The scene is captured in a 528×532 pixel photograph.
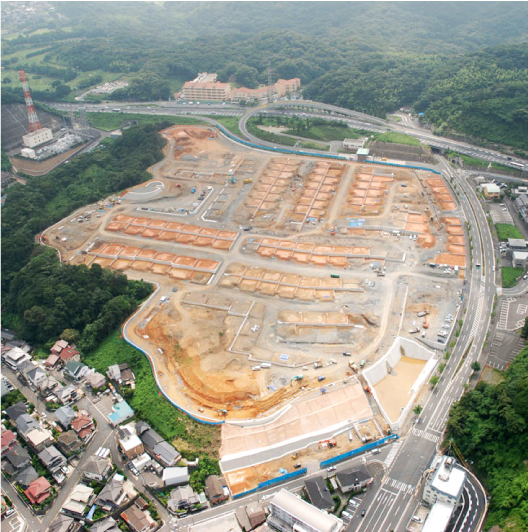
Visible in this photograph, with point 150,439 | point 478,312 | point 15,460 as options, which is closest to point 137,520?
point 150,439

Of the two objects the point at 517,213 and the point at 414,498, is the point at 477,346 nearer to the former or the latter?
the point at 414,498

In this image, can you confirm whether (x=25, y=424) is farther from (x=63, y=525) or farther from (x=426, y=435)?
(x=426, y=435)

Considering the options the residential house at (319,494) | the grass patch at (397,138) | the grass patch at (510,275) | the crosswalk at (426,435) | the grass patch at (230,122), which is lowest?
the crosswalk at (426,435)

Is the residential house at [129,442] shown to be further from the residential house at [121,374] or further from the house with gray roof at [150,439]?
the residential house at [121,374]

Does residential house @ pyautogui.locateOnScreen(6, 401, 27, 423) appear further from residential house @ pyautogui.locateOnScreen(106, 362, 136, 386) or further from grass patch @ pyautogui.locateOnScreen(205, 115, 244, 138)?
grass patch @ pyautogui.locateOnScreen(205, 115, 244, 138)

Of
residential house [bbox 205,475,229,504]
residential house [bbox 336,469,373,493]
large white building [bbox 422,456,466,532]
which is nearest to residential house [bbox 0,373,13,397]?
residential house [bbox 205,475,229,504]

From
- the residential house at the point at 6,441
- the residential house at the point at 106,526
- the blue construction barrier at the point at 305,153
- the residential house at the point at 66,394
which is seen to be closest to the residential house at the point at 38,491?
the residential house at the point at 6,441
